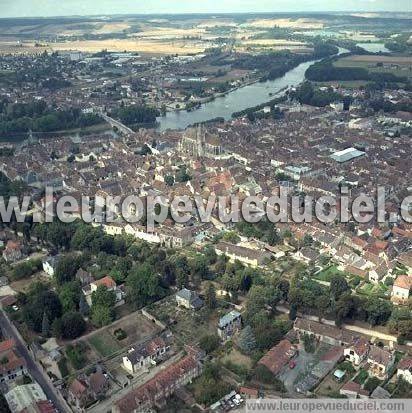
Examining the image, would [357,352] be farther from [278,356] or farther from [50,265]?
[50,265]

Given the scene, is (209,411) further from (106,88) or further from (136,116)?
(106,88)

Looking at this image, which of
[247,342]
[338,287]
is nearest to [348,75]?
[338,287]

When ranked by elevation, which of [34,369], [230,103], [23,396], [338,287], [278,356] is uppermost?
[230,103]

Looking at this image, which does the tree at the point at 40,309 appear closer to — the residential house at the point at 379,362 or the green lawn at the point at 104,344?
the green lawn at the point at 104,344

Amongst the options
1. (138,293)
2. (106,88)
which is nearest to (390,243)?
(138,293)

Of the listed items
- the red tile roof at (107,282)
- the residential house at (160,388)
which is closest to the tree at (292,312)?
the residential house at (160,388)

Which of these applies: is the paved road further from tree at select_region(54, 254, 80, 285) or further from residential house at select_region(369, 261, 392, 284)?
residential house at select_region(369, 261, 392, 284)
